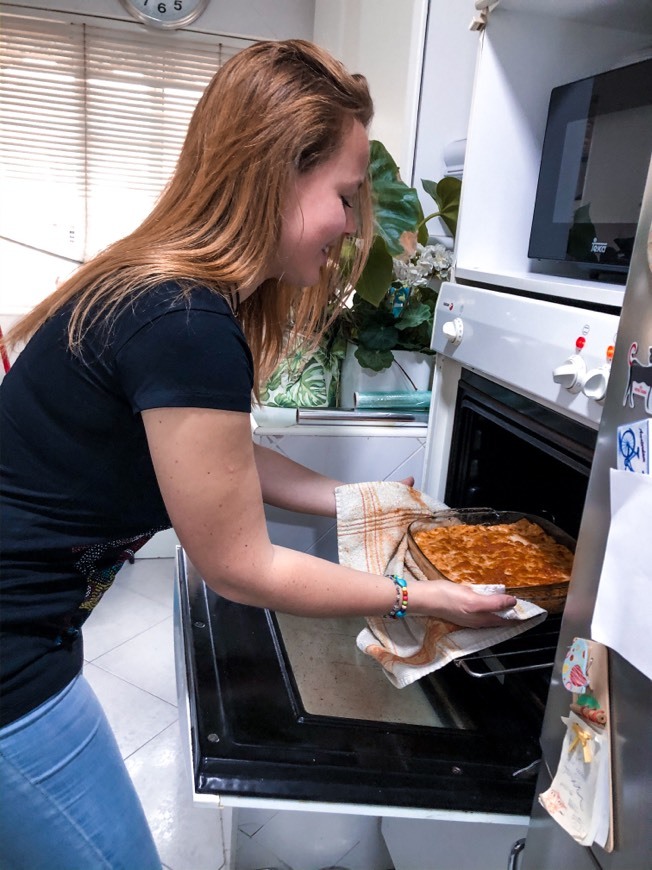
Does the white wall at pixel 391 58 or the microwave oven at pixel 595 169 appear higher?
the white wall at pixel 391 58

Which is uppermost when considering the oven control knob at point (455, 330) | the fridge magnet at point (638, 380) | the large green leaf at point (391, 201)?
the large green leaf at point (391, 201)

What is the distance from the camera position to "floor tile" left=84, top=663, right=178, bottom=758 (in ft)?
5.91

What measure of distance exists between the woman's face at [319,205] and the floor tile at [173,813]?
44.8 inches

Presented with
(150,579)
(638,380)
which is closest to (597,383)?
(638,380)

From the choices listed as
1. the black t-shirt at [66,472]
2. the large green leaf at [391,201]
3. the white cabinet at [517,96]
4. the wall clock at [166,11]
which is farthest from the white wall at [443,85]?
the wall clock at [166,11]

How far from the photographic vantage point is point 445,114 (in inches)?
63.2

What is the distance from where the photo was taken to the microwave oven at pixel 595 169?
85 centimetres

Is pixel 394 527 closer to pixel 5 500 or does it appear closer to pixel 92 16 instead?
pixel 5 500

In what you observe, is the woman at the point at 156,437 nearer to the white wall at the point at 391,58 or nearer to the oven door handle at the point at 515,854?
the oven door handle at the point at 515,854

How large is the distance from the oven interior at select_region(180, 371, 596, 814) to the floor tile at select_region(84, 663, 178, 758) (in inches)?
39.3

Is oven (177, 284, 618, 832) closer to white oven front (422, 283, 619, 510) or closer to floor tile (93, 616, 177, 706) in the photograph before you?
white oven front (422, 283, 619, 510)

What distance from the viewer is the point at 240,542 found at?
2.32 ft

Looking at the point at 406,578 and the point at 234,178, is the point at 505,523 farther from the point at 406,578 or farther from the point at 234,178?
the point at 234,178

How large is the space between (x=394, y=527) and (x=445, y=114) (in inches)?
43.2
